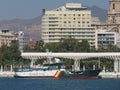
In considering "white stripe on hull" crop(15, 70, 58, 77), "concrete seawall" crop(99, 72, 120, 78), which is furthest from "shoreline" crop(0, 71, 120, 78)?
"white stripe on hull" crop(15, 70, 58, 77)

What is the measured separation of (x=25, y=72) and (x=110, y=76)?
17113mm

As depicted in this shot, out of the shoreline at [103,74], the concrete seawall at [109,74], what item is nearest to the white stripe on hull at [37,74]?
the shoreline at [103,74]

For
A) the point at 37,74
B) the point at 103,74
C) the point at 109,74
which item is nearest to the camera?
the point at 37,74

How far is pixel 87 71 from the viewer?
567 ft

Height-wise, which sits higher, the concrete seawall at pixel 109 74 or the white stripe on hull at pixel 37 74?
the white stripe on hull at pixel 37 74

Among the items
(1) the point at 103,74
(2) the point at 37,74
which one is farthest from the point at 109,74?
(2) the point at 37,74

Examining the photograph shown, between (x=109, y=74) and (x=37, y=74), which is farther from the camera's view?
(x=109, y=74)

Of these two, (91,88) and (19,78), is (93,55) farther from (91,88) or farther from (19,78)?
(91,88)

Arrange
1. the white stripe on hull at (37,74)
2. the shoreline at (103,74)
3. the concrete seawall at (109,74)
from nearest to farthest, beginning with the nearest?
the white stripe on hull at (37,74)
the concrete seawall at (109,74)
the shoreline at (103,74)

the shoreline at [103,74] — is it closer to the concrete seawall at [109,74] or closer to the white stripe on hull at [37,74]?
the concrete seawall at [109,74]

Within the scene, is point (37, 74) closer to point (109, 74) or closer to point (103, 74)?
point (103, 74)

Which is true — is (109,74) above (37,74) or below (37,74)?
below

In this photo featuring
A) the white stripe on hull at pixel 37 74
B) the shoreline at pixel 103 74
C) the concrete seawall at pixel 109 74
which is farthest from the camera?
the shoreline at pixel 103 74

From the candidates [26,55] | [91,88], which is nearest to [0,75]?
[26,55]
